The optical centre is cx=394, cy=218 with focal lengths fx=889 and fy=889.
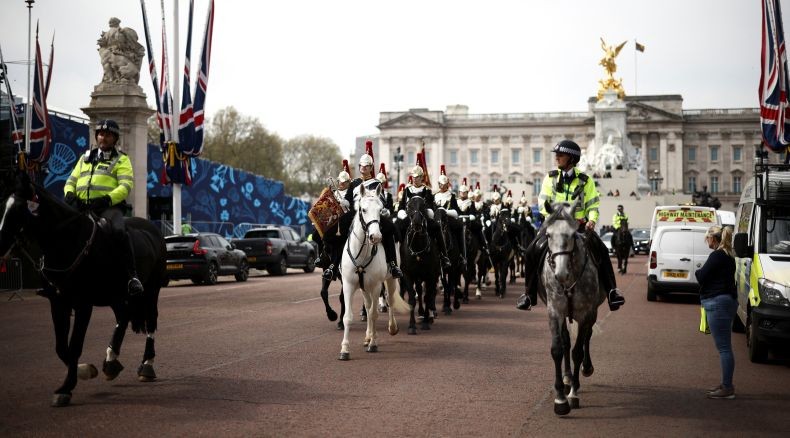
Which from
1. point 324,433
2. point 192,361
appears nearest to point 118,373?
point 192,361

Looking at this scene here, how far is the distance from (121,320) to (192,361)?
1797 mm

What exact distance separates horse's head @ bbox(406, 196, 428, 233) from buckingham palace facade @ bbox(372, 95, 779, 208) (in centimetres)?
11582

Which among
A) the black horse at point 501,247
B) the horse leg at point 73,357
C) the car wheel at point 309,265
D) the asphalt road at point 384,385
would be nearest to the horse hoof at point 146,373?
the asphalt road at point 384,385

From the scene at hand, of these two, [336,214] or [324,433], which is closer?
[324,433]

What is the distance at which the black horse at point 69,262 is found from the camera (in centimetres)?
791

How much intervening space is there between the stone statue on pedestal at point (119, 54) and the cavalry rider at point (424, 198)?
69.7 ft

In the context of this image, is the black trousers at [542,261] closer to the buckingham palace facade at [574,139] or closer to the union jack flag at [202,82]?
the union jack flag at [202,82]

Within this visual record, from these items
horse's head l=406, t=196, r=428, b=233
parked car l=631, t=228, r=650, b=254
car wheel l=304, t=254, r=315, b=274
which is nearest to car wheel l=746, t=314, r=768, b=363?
horse's head l=406, t=196, r=428, b=233

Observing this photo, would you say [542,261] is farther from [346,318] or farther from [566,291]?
[346,318]

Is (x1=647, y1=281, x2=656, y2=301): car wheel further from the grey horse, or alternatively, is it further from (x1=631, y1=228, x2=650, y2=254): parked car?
(x1=631, y1=228, x2=650, y2=254): parked car

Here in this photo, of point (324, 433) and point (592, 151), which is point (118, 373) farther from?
point (592, 151)

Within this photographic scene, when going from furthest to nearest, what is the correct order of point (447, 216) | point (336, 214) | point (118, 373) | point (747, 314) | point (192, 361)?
point (447, 216) < point (336, 214) < point (747, 314) < point (192, 361) < point (118, 373)

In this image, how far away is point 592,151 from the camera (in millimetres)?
98750

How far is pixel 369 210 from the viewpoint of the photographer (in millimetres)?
11453
